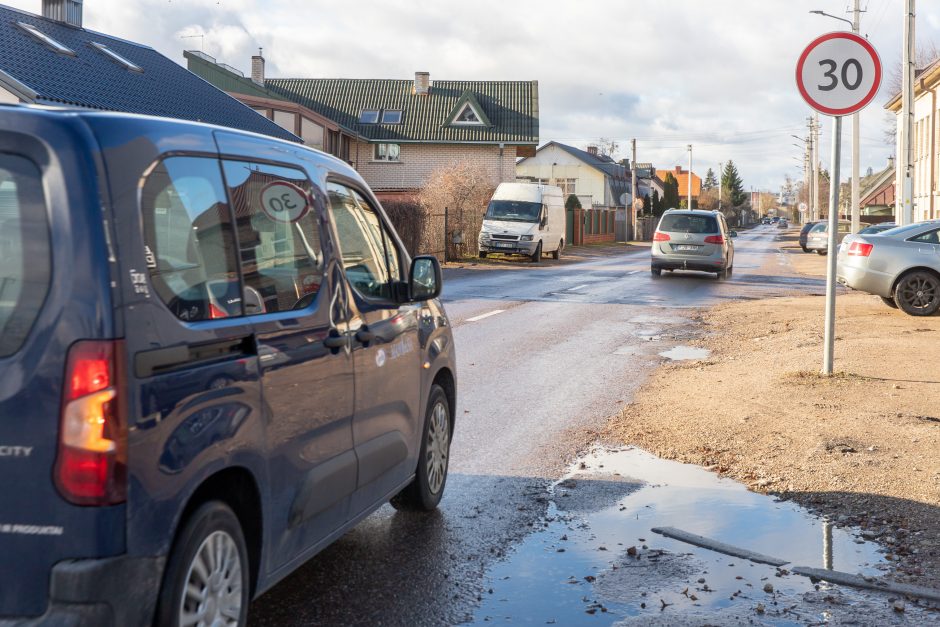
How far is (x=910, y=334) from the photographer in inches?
538

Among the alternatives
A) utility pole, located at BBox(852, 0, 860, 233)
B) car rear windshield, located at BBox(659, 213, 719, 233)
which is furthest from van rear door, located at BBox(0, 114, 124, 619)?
utility pole, located at BBox(852, 0, 860, 233)

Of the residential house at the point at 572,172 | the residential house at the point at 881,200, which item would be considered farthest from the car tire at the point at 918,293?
the residential house at the point at 572,172

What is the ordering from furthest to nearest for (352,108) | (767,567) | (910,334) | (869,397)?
(352,108)
(910,334)
(869,397)
(767,567)

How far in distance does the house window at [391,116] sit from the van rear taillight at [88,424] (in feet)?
181

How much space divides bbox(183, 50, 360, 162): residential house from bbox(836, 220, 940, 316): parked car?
1167 inches

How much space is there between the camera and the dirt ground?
5.74 meters

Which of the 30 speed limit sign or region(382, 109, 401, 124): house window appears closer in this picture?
the 30 speed limit sign

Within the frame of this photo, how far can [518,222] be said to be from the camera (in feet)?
120

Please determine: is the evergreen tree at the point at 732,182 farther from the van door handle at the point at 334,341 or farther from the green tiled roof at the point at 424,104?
the van door handle at the point at 334,341

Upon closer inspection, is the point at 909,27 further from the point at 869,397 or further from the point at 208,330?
the point at 208,330

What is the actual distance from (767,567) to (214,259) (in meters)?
2.92

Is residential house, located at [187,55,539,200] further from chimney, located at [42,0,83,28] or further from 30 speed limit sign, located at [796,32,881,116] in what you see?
30 speed limit sign, located at [796,32,881,116]

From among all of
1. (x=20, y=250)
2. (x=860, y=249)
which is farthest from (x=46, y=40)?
(x=20, y=250)

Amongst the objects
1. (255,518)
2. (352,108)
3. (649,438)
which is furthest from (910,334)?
(352,108)
